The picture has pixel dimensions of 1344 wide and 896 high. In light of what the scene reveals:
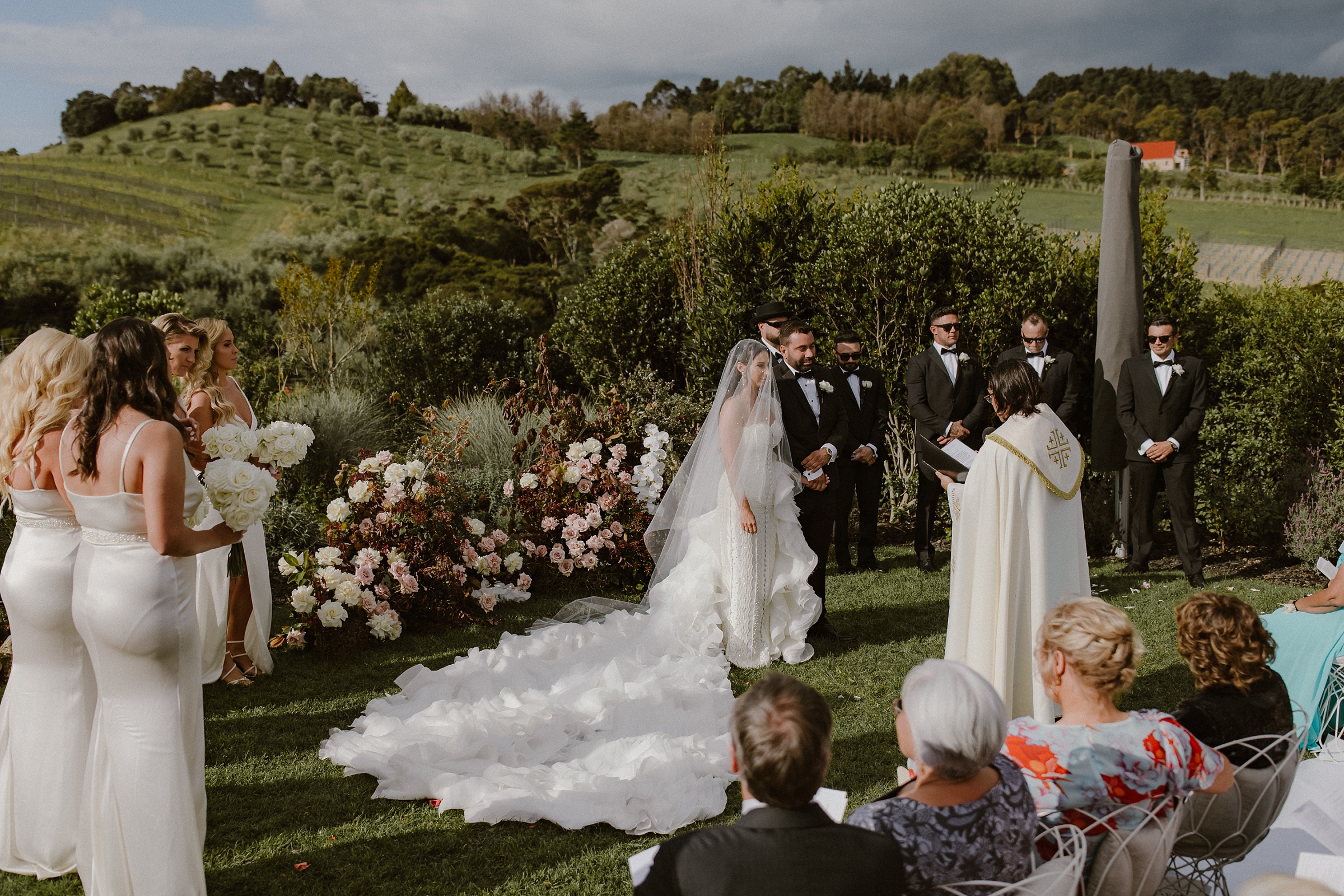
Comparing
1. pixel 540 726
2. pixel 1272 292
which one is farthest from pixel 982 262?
pixel 540 726

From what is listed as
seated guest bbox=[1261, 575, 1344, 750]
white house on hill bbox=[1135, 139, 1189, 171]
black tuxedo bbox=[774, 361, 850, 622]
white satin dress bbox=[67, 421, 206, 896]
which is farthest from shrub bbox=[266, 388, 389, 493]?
white house on hill bbox=[1135, 139, 1189, 171]

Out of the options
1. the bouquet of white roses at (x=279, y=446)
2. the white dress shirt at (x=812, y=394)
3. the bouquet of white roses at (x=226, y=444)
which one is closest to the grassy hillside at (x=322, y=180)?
the white dress shirt at (x=812, y=394)

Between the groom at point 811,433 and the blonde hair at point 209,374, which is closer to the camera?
the blonde hair at point 209,374

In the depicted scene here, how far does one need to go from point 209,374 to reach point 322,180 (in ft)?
131

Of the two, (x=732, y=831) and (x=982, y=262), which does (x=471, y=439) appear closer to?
(x=982, y=262)

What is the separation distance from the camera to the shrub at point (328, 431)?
30.7 feet

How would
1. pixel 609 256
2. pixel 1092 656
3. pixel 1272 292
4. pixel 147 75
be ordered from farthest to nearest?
pixel 147 75, pixel 609 256, pixel 1272 292, pixel 1092 656

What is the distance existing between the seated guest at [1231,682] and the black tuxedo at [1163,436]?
483 centimetres

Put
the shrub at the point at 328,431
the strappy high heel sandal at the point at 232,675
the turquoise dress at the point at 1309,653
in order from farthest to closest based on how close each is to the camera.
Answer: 1. the shrub at the point at 328,431
2. the strappy high heel sandal at the point at 232,675
3. the turquoise dress at the point at 1309,653

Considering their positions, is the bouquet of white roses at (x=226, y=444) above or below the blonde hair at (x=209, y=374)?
below

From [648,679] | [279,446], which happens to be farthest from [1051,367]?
[279,446]

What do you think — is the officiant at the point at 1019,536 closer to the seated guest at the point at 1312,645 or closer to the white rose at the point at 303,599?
the seated guest at the point at 1312,645

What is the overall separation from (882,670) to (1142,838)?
128 inches

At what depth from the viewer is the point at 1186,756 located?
2496 mm
